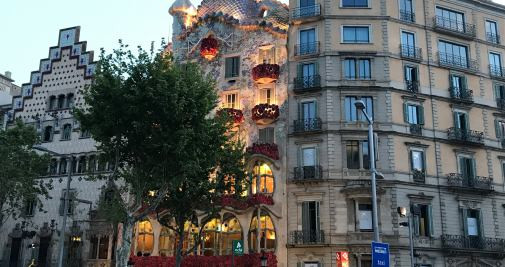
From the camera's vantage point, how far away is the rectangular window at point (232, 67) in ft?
148

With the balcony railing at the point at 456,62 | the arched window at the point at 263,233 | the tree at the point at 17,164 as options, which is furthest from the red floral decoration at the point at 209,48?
the balcony railing at the point at 456,62

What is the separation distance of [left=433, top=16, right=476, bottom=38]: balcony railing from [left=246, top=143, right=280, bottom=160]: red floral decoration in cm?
1640

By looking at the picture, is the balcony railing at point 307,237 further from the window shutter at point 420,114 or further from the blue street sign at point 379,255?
the blue street sign at point 379,255

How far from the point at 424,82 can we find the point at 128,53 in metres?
23.1

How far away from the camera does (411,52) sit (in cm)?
4331

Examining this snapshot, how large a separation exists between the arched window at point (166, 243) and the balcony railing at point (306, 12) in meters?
19.3

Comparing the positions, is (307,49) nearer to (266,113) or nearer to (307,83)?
(307,83)

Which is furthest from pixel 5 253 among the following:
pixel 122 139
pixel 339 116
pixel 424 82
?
pixel 424 82

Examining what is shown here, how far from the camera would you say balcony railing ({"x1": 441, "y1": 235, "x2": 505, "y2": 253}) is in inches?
1566

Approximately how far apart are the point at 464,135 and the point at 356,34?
11121 mm

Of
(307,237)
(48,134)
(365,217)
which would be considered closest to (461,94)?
(365,217)

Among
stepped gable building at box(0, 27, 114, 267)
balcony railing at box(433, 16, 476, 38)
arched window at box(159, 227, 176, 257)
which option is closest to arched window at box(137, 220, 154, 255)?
arched window at box(159, 227, 176, 257)

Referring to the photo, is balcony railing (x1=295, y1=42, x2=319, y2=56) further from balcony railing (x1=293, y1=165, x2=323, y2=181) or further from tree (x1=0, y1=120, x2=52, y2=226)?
tree (x1=0, y1=120, x2=52, y2=226)

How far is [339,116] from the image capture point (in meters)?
40.9
